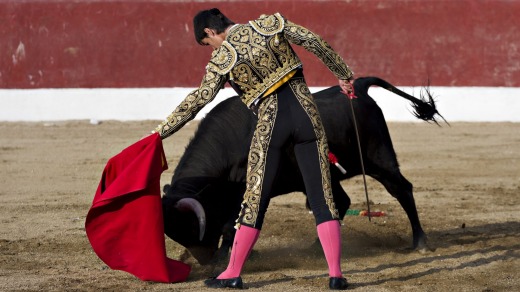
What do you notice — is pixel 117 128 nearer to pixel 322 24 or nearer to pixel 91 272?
pixel 322 24

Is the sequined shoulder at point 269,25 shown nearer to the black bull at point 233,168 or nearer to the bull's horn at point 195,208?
the black bull at point 233,168

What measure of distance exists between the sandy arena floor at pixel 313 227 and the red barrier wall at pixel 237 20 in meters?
1.00

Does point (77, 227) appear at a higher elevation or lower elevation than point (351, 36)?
lower

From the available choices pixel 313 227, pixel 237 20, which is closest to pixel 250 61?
pixel 313 227

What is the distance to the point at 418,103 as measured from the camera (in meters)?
5.65

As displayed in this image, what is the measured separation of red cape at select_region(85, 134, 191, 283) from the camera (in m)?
4.21

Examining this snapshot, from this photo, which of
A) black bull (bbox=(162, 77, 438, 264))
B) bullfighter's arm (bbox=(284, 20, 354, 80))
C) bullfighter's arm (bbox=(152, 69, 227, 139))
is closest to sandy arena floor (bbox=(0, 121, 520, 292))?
black bull (bbox=(162, 77, 438, 264))

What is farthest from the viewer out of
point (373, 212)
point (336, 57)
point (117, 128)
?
point (117, 128)

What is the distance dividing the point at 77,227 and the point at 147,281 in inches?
56.1

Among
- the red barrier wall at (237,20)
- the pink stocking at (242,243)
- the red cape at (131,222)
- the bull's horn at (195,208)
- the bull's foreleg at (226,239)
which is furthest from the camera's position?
the red barrier wall at (237,20)

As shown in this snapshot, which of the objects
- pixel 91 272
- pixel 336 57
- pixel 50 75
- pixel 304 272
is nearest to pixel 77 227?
pixel 91 272

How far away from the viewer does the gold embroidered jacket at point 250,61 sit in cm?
388

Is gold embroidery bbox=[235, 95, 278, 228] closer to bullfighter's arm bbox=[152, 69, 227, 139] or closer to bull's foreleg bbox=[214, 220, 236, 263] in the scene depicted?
bullfighter's arm bbox=[152, 69, 227, 139]

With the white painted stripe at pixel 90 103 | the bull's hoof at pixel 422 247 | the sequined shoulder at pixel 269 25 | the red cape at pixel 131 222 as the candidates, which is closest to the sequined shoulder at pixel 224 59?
the sequined shoulder at pixel 269 25
